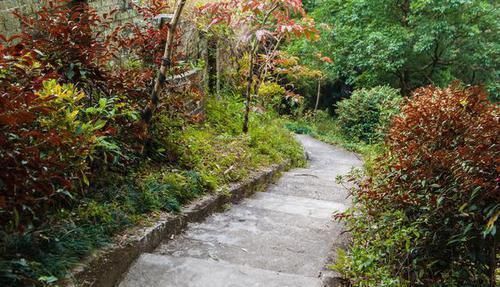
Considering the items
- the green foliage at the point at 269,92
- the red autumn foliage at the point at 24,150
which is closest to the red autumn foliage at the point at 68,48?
the red autumn foliage at the point at 24,150

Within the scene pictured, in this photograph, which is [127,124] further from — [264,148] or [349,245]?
[264,148]

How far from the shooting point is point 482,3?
12.5 m

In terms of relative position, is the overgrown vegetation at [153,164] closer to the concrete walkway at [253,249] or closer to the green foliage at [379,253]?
the green foliage at [379,253]

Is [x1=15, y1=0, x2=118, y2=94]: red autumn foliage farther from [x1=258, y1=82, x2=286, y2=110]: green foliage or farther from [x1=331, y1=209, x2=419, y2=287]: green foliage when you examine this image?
[x1=258, y1=82, x2=286, y2=110]: green foliage

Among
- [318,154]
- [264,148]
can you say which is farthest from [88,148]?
[318,154]

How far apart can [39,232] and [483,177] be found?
2217 millimetres

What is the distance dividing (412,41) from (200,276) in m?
12.3

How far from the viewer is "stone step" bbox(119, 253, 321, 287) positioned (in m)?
2.52

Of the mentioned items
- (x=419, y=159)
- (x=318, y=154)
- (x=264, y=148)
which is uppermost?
(x=419, y=159)

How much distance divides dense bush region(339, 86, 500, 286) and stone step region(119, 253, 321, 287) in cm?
50

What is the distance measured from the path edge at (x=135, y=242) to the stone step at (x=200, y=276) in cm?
8

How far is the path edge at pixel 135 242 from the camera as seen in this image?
7.75 ft

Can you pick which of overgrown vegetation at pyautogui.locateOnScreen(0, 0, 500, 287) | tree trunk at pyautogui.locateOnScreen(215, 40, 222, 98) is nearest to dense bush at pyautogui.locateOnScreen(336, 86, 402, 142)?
tree trunk at pyautogui.locateOnScreen(215, 40, 222, 98)

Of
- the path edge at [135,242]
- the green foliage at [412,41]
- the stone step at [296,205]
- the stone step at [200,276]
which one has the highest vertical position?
the green foliage at [412,41]
